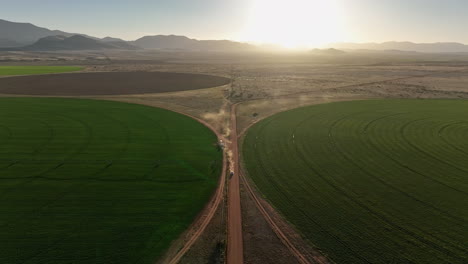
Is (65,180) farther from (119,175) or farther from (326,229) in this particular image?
(326,229)

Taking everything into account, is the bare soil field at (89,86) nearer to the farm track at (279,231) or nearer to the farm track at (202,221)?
the farm track at (202,221)

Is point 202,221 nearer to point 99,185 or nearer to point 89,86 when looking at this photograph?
point 99,185

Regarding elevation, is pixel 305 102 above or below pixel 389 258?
above

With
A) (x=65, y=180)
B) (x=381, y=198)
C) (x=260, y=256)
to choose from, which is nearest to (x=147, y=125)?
(x=65, y=180)

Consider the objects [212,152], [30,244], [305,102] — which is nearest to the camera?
[30,244]

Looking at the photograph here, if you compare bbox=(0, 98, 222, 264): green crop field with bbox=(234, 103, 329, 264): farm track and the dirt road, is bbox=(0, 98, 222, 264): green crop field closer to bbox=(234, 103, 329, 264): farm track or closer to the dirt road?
the dirt road

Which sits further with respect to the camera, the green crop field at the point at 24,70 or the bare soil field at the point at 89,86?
the green crop field at the point at 24,70

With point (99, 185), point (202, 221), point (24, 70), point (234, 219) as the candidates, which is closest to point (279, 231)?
point (234, 219)

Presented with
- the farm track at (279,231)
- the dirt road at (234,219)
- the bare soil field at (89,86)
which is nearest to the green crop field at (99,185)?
the dirt road at (234,219)
